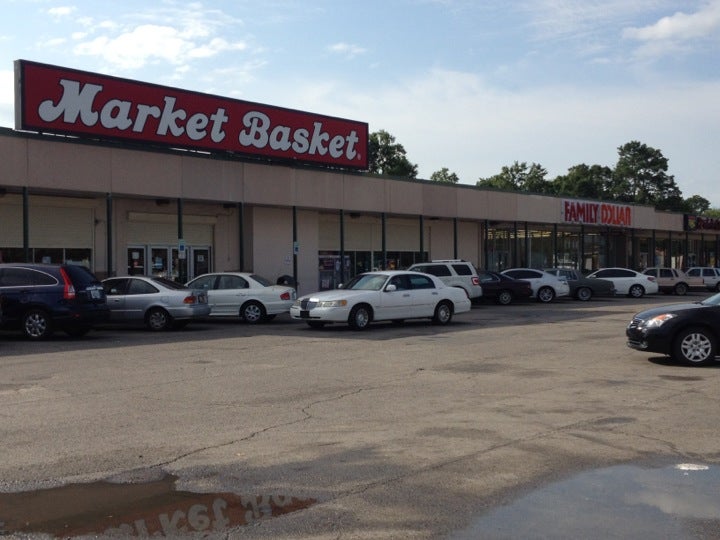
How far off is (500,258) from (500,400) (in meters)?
35.4

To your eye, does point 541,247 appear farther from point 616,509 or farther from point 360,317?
point 616,509

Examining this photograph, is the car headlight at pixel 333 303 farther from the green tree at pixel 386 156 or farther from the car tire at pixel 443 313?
the green tree at pixel 386 156

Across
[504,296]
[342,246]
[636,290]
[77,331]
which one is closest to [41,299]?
[77,331]

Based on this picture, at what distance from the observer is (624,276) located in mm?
38500

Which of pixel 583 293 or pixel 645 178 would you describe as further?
pixel 645 178

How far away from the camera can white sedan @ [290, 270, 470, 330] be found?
1967cm

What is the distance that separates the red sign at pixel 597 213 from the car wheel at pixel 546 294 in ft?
32.1

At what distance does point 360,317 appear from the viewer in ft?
65.4

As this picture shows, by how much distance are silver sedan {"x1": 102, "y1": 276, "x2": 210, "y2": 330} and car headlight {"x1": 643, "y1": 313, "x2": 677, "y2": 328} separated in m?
11.4

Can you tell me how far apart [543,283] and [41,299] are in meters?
22.2

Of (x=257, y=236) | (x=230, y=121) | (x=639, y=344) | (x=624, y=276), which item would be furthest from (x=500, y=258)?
(x=639, y=344)

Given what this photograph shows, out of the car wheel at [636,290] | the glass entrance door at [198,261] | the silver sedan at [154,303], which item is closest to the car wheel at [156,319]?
the silver sedan at [154,303]

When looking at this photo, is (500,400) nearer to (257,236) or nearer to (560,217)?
(257,236)

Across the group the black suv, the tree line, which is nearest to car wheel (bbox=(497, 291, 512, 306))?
the black suv
